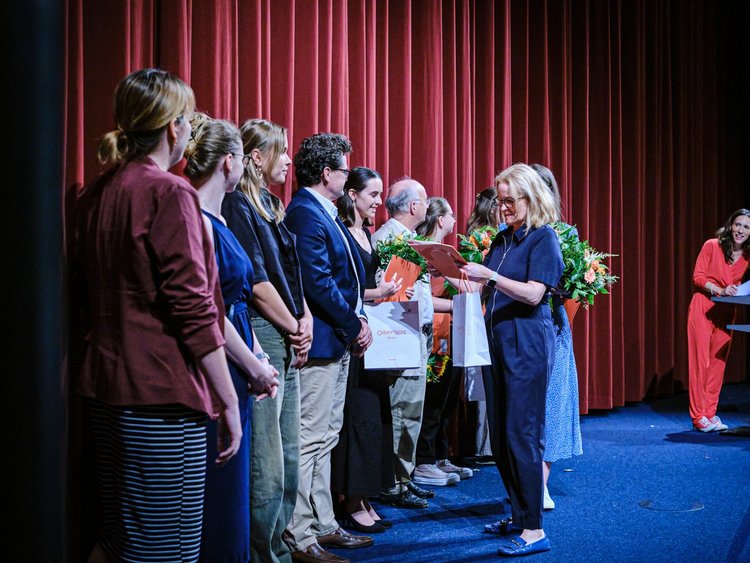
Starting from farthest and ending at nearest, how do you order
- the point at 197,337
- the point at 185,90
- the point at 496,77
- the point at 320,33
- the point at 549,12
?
the point at 549,12 → the point at 496,77 → the point at 320,33 → the point at 185,90 → the point at 197,337

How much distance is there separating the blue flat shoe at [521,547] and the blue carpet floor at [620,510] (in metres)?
0.04

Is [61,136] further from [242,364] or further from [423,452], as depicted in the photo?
[423,452]

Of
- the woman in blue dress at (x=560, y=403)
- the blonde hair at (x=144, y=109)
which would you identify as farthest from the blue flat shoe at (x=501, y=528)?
the blonde hair at (x=144, y=109)

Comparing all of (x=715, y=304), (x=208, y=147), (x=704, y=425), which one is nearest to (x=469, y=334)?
(x=208, y=147)

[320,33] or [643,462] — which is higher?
[320,33]

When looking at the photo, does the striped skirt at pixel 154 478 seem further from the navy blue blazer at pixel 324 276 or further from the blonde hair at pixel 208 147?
the navy blue blazer at pixel 324 276

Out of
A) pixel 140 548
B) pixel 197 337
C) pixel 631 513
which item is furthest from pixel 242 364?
pixel 631 513

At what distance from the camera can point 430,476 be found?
4.46m

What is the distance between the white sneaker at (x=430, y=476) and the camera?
4.42 m

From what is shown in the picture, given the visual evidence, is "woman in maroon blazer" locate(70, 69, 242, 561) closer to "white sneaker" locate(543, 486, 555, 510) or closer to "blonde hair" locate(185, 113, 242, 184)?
"blonde hair" locate(185, 113, 242, 184)

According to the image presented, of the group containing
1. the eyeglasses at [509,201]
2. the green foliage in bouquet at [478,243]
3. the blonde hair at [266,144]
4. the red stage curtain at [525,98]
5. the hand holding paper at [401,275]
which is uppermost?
the red stage curtain at [525,98]

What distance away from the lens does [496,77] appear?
5965 millimetres

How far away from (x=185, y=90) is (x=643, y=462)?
407 cm

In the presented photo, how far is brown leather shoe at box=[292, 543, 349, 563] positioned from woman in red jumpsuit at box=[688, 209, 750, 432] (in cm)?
395
